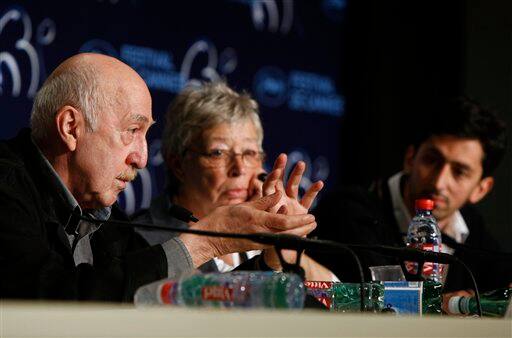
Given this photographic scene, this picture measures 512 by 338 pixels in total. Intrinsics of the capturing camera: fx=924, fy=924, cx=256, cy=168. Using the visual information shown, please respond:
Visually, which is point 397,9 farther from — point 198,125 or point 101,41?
point 198,125

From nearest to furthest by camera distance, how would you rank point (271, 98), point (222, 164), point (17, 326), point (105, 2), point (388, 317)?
point (17, 326) < point (388, 317) < point (222, 164) < point (105, 2) < point (271, 98)

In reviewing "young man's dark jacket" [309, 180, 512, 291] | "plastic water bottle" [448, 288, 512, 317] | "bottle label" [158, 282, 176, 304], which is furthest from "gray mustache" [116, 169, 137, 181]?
"young man's dark jacket" [309, 180, 512, 291]

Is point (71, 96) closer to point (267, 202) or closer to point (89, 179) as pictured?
point (89, 179)

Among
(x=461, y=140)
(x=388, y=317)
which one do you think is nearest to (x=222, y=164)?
(x=461, y=140)

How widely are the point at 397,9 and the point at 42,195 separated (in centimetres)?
324

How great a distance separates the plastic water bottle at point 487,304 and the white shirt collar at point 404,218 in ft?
3.70

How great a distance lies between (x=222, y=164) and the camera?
9.98ft

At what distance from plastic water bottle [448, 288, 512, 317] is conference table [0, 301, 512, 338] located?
2.78ft

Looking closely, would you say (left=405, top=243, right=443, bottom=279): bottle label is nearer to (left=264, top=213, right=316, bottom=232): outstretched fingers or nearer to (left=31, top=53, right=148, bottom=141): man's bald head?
(left=264, top=213, right=316, bottom=232): outstretched fingers

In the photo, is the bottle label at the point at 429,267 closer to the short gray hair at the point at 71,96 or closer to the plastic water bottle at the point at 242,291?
the short gray hair at the point at 71,96

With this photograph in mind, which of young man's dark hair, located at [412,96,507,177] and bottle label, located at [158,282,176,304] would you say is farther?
young man's dark hair, located at [412,96,507,177]

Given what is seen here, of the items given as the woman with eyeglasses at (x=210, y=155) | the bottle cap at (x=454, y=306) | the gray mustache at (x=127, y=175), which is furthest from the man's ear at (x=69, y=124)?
the bottle cap at (x=454, y=306)

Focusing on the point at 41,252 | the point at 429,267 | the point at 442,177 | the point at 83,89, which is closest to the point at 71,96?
the point at 83,89

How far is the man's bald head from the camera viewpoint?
2141 millimetres
